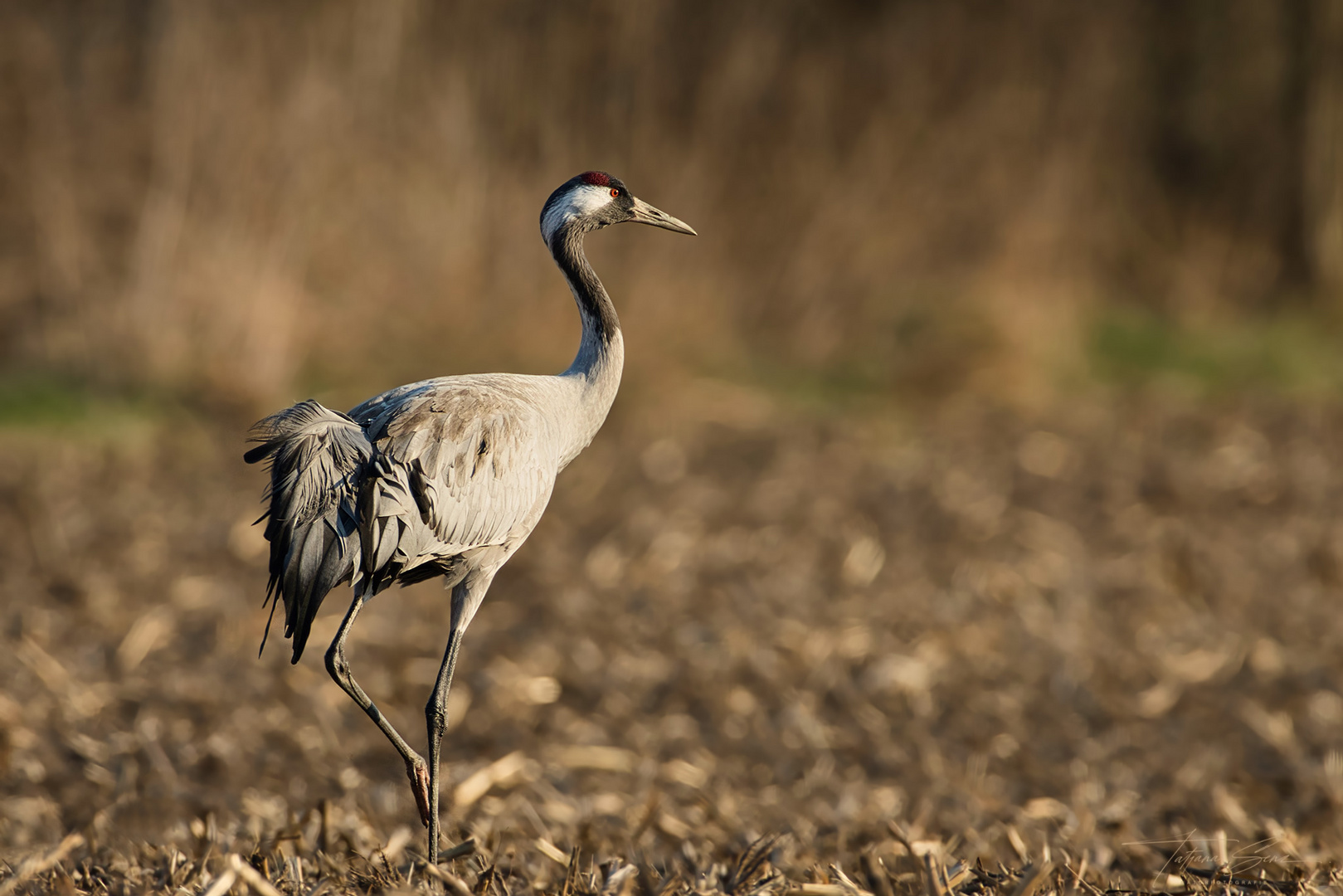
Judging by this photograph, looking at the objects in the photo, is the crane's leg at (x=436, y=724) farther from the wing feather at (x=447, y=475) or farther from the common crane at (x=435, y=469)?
the wing feather at (x=447, y=475)

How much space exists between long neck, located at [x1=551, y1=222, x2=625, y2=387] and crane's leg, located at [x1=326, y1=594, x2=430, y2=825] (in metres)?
0.61

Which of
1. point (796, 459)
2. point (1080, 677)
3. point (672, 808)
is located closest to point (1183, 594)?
point (1080, 677)

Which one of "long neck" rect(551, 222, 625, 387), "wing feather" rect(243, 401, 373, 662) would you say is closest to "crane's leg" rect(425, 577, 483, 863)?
"wing feather" rect(243, 401, 373, 662)

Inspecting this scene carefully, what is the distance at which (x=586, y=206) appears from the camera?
2.37 m

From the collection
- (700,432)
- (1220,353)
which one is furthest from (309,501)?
(1220,353)

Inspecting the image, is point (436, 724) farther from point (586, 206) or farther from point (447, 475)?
point (586, 206)

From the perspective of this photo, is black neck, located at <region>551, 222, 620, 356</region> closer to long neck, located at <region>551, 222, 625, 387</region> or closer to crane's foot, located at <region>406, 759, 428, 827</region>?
long neck, located at <region>551, 222, 625, 387</region>

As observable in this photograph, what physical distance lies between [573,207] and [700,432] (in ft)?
21.5

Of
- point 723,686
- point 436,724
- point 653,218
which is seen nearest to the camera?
point 653,218

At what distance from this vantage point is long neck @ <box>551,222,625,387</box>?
2375 mm

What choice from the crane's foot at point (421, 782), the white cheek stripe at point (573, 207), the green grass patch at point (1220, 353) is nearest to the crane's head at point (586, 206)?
the white cheek stripe at point (573, 207)

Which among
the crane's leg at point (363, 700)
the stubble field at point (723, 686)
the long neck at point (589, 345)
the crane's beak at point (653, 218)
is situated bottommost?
the stubble field at point (723, 686)

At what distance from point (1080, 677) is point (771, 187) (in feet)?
20.3

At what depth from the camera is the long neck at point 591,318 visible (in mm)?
2375
